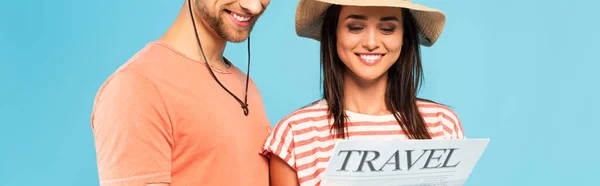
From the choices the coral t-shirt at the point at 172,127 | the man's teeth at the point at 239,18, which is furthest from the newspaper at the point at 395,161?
the man's teeth at the point at 239,18

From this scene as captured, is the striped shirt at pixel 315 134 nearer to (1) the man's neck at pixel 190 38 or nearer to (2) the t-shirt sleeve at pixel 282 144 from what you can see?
(2) the t-shirt sleeve at pixel 282 144

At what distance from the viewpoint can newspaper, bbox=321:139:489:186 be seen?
1.73m

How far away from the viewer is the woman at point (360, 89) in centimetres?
193

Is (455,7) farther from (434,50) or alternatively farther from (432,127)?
(432,127)

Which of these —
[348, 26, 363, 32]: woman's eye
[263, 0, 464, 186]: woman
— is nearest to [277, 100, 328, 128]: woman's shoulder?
[263, 0, 464, 186]: woman

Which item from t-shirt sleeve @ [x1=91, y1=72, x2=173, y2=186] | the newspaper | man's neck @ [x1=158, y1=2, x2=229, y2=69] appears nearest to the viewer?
t-shirt sleeve @ [x1=91, y1=72, x2=173, y2=186]

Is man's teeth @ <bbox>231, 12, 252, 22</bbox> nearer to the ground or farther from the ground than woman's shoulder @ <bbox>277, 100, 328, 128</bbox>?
farther from the ground

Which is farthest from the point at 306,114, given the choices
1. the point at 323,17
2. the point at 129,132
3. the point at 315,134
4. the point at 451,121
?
the point at 129,132

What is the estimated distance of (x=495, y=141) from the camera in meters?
3.37

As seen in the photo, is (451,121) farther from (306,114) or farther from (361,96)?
(306,114)

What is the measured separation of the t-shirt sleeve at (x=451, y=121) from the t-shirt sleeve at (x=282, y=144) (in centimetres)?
40

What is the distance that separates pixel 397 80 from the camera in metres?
2.10

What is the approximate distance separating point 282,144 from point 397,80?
371 millimetres

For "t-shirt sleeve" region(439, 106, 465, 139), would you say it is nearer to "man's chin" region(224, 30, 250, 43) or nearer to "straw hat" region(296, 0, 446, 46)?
"straw hat" region(296, 0, 446, 46)
